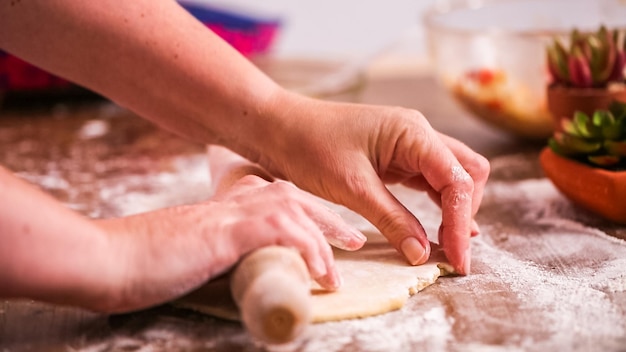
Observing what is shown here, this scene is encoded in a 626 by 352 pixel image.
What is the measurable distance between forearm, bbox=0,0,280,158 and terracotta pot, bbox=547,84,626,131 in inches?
23.6

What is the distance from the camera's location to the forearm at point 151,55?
116cm

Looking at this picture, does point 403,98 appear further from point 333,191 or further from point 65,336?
point 65,336

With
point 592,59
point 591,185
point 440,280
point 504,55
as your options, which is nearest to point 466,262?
point 440,280

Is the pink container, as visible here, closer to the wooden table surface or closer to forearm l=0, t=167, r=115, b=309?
the wooden table surface

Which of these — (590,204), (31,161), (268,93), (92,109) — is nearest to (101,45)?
(268,93)

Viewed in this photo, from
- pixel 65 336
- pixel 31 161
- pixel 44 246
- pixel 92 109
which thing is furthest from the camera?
pixel 92 109

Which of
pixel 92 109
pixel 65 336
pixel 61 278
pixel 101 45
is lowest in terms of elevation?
pixel 92 109

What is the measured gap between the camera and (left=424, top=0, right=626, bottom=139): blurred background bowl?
5.31ft

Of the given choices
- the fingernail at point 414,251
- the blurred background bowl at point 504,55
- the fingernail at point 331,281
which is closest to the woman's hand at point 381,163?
the fingernail at point 414,251

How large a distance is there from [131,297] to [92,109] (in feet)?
4.65

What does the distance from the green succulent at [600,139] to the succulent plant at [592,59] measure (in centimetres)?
21

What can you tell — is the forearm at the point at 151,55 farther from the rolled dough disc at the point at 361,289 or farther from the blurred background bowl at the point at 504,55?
the blurred background bowl at the point at 504,55

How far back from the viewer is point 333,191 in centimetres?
107

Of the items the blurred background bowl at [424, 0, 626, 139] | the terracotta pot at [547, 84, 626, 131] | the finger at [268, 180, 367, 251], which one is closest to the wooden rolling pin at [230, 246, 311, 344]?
the finger at [268, 180, 367, 251]
